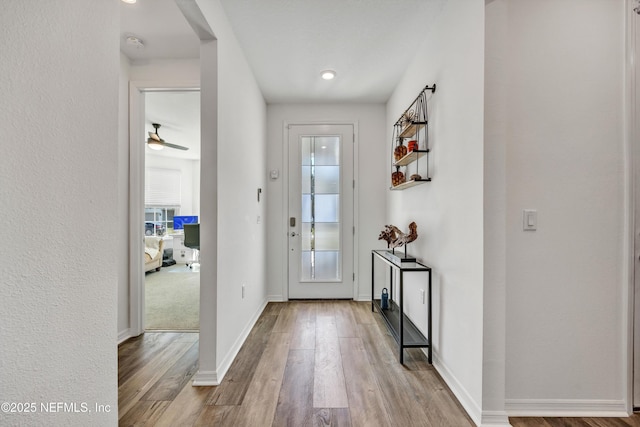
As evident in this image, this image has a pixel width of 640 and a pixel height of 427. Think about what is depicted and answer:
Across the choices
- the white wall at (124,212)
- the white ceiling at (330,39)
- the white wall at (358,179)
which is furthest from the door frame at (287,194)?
the white wall at (124,212)

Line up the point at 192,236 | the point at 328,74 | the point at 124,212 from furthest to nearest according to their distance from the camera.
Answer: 1. the point at 192,236
2. the point at 328,74
3. the point at 124,212

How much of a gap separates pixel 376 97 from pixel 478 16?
6.36ft

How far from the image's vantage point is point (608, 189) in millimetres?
1525

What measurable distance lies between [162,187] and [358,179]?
5.24 metres

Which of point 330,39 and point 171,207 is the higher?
point 330,39

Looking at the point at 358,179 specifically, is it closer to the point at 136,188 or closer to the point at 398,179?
the point at 398,179

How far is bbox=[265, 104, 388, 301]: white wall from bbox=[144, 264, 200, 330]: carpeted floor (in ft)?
3.20

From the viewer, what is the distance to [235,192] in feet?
7.47

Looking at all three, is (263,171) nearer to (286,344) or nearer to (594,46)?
(286,344)

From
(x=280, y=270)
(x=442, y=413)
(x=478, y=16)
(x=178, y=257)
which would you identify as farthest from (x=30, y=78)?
(x=178, y=257)

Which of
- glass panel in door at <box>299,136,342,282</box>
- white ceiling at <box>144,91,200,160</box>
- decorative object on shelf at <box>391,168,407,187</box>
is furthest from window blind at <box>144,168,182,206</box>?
decorative object on shelf at <box>391,168,407,187</box>

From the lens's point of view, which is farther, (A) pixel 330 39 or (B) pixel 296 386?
(A) pixel 330 39

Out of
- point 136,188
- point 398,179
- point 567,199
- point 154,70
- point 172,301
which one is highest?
point 154,70

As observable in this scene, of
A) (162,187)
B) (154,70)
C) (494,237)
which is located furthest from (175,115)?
(494,237)
